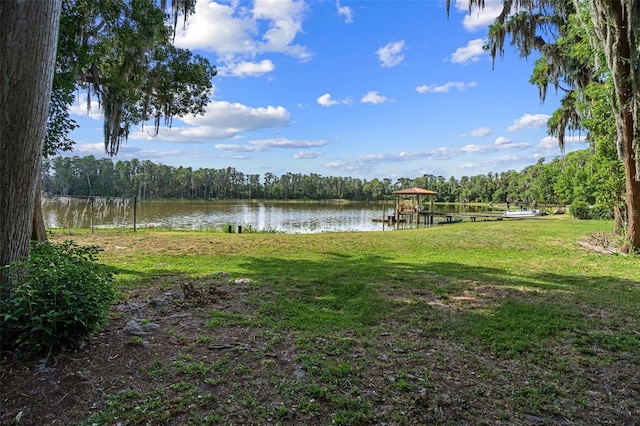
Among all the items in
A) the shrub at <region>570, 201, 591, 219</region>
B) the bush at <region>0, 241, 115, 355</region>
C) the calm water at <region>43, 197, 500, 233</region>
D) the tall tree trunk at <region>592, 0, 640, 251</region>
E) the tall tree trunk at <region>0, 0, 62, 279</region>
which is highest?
the tall tree trunk at <region>592, 0, 640, 251</region>

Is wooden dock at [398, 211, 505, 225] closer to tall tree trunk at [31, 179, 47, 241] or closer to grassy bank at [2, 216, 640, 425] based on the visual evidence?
grassy bank at [2, 216, 640, 425]

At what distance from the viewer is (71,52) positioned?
6.36 metres

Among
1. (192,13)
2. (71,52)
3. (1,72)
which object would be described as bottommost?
(1,72)

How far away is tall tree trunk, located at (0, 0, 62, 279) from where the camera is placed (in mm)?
2529

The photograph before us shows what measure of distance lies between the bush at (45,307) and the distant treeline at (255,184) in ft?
159

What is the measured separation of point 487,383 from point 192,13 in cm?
918

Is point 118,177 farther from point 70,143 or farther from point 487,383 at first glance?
point 487,383

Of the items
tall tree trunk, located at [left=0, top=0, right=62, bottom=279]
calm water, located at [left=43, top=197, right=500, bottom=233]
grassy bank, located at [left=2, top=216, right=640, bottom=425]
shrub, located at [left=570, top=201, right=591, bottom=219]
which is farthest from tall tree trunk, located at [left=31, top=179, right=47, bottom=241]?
shrub, located at [left=570, top=201, right=591, bottom=219]

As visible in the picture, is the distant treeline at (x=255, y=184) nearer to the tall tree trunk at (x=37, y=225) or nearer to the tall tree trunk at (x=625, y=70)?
Answer: the tall tree trunk at (x=625, y=70)

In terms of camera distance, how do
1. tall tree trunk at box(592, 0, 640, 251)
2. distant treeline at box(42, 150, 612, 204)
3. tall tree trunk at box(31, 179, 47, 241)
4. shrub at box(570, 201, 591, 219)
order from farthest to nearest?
distant treeline at box(42, 150, 612, 204), shrub at box(570, 201, 591, 219), tall tree trunk at box(592, 0, 640, 251), tall tree trunk at box(31, 179, 47, 241)

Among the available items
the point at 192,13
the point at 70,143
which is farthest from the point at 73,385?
the point at 192,13

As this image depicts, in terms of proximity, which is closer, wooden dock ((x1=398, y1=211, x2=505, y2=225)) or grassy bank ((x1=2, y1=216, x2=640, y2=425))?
grassy bank ((x1=2, y1=216, x2=640, y2=425))

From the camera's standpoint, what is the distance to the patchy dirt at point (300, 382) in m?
2.14

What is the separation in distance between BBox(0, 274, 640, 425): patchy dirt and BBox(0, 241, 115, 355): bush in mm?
150
